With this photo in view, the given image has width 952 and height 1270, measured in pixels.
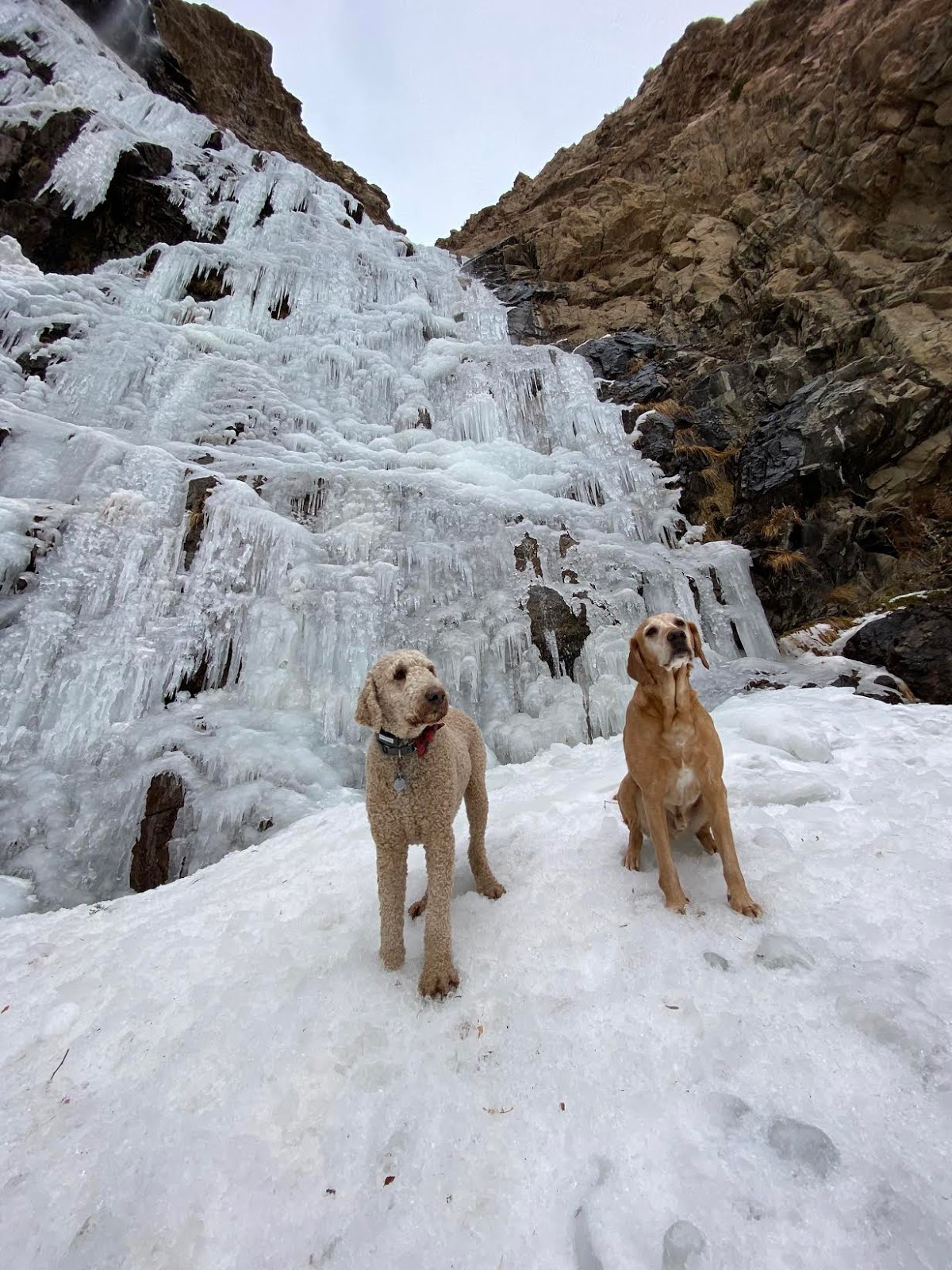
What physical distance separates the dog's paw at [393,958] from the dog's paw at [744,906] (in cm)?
132

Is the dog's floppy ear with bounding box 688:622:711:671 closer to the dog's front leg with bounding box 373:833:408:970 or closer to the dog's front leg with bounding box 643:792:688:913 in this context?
the dog's front leg with bounding box 643:792:688:913

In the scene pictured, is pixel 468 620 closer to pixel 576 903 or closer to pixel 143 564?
pixel 143 564

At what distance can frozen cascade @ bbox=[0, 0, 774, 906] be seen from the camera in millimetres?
5191

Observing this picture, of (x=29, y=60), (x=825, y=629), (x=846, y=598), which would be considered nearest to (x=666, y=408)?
(x=846, y=598)

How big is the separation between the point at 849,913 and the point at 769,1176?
105 centimetres

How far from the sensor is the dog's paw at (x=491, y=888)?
254cm

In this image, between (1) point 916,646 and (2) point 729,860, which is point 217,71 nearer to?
(1) point 916,646

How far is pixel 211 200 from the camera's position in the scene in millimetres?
14258

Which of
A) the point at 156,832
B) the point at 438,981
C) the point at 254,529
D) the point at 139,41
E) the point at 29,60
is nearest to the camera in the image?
the point at 438,981

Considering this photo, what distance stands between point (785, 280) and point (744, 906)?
53.0ft

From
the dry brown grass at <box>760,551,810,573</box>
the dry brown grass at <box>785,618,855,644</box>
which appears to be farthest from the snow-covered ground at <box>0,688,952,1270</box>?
the dry brown grass at <box>760,551,810,573</box>

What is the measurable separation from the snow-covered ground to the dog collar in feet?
2.89

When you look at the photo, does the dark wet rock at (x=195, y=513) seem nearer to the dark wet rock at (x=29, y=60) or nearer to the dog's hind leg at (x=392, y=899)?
the dog's hind leg at (x=392, y=899)

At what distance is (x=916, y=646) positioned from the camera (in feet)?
19.2
